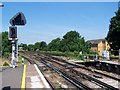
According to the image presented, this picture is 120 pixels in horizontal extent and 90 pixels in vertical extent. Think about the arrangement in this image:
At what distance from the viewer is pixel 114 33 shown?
A: 6112 centimetres

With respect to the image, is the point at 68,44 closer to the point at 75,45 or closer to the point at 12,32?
the point at 75,45

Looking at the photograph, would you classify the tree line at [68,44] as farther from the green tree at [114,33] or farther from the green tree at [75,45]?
the green tree at [114,33]

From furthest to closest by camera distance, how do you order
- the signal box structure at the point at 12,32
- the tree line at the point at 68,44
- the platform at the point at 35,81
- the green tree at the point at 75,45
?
the tree line at the point at 68,44
the green tree at the point at 75,45
the signal box structure at the point at 12,32
the platform at the point at 35,81

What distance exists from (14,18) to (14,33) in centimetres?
201

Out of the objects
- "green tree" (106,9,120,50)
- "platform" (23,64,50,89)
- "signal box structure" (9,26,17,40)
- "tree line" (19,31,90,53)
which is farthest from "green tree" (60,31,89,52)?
"platform" (23,64,50,89)

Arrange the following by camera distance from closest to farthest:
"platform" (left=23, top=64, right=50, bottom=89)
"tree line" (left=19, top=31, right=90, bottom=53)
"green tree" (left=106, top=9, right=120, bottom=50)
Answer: "platform" (left=23, top=64, right=50, bottom=89)
"green tree" (left=106, top=9, right=120, bottom=50)
"tree line" (left=19, top=31, right=90, bottom=53)

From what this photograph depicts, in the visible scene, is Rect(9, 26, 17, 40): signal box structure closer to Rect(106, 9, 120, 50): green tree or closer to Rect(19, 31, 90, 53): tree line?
Rect(106, 9, 120, 50): green tree

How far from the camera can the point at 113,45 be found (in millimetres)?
60219

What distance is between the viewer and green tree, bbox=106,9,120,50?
195ft

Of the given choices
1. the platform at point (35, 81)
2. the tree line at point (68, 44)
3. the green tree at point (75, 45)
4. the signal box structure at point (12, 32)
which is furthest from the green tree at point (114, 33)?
the platform at point (35, 81)

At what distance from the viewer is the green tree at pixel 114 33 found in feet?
195

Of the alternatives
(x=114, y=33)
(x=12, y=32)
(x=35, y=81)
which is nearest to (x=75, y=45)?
(x=114, y=33)

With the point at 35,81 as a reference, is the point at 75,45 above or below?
above

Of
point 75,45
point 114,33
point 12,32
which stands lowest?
point 12,32
